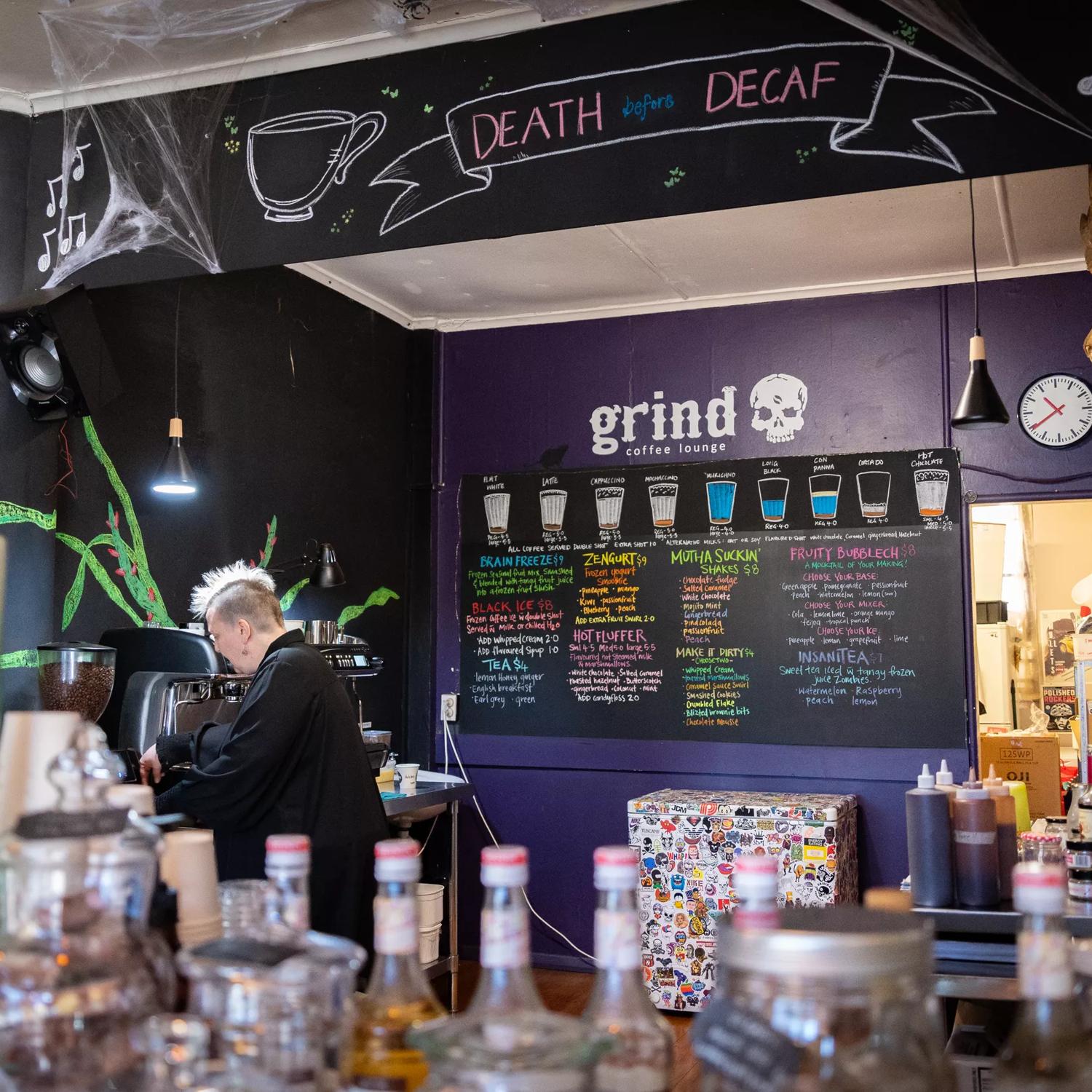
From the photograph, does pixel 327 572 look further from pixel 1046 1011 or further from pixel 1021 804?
pixel 1046 1011

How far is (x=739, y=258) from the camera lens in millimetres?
5051

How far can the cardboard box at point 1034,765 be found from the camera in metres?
6.00

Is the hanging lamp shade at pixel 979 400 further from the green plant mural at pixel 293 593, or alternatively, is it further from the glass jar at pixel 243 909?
the glass jar at pixel 243 909

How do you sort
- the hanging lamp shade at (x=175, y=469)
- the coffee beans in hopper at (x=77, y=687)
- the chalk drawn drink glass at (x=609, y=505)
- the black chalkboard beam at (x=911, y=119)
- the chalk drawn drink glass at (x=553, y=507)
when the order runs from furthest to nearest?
the chalk drawn drink glass at (x=553, y=507), the chalk drawn drink glass at (x=609, y=505), the hanging lamp shade at (x=175, y=469), the coffee beans in hopper at (x=77, y=687), the black chalkboard beam at (x=911, y=119)

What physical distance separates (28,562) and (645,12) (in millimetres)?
2423

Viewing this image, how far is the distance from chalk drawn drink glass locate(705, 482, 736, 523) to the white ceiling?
85 centimetres

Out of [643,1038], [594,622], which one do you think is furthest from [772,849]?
[643,1038]

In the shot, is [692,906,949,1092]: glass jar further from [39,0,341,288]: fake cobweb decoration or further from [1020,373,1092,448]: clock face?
[1020,373,1092,448]: clock face

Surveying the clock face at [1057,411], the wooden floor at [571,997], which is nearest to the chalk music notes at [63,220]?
the wooden floor at [571,997]

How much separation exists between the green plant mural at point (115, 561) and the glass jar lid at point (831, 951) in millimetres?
3139

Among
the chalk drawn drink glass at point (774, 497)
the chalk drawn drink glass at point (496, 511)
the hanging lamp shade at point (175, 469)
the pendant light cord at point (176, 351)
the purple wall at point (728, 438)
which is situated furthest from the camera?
the chalk drawn drink glass at point (496, 511)

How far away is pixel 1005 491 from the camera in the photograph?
16.5 ft

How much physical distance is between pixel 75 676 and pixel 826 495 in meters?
3.25

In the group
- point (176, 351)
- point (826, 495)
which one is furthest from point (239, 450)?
point (826, 495)
